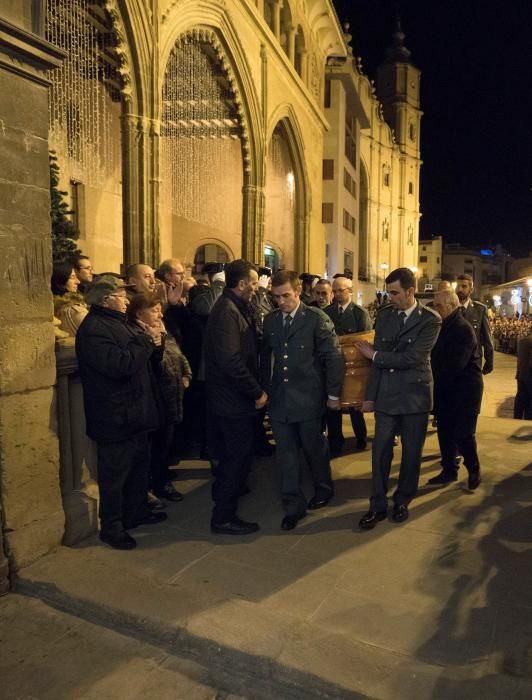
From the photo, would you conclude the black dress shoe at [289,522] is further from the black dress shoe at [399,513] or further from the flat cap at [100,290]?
the flat cap at [100,290]

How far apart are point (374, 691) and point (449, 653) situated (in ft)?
1.58

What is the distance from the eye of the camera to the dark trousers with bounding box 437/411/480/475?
16.1ft

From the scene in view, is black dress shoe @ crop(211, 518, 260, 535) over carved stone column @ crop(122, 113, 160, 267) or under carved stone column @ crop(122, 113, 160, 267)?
under

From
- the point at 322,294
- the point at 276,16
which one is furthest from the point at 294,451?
the point at 276,16

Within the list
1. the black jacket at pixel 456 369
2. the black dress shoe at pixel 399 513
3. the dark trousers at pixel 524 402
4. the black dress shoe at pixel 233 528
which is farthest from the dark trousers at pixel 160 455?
the dark trousers at pixel 524 402

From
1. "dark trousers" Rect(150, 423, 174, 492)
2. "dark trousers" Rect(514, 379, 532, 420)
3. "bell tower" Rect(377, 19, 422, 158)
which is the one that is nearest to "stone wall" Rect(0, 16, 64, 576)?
"dark trousers" Rect(150, 423, 174, 492)

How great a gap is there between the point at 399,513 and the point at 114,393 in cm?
234

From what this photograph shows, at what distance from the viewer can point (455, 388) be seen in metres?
5.05

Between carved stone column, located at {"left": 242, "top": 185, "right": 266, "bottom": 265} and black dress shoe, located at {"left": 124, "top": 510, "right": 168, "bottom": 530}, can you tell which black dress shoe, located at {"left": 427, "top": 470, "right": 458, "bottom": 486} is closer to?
black dress shoe, located at {"left": 124, "top": 510, "right": 168, "bottom": 530}

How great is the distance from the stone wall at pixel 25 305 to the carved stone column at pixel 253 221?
13728mm

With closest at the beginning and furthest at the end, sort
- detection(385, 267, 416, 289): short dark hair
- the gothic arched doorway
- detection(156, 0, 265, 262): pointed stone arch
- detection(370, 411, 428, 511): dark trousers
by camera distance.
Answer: detection(385, 267, 416, 289): short dark hair → detection(370, 411, 428, 511): dark trousers → detection(156, 0, 265, 262): pointed stone arch → the gothic arched doorway

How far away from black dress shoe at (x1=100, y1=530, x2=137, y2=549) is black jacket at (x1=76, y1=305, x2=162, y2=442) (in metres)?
0.67

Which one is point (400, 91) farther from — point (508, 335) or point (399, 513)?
point (399, 513)

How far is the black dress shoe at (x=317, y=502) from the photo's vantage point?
4.51 metres
